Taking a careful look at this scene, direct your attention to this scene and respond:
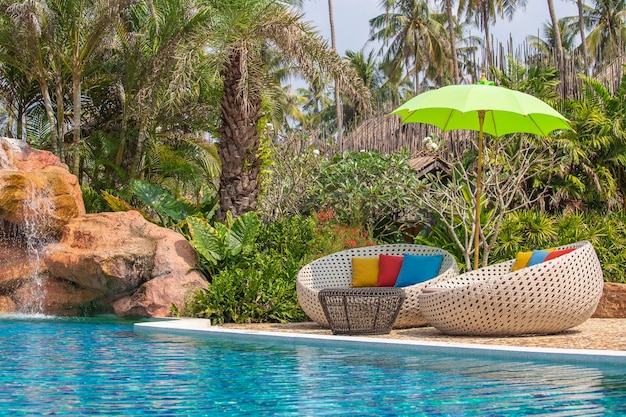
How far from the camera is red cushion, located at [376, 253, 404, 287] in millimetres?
9750

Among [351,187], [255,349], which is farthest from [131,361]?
[351,187]

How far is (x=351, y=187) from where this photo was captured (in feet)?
46.0

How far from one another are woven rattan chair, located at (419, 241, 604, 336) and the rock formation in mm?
4501

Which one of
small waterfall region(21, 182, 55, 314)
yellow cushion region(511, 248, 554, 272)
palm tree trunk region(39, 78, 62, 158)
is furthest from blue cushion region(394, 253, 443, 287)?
palm tree trunk region(39, 78, 62, 158)

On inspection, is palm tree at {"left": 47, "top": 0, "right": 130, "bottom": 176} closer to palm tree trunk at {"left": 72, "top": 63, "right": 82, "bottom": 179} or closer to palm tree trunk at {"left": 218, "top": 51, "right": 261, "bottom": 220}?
palm tree trunk at {"left": 72, "top": 63, "right": 82, "bottom": 179}

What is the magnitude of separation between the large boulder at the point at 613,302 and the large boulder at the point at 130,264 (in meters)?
5.73

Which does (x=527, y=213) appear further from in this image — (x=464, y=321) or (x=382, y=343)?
(x=382, y=343)

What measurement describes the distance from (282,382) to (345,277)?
4761 mm

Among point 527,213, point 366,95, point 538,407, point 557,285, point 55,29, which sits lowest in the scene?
point 538,407

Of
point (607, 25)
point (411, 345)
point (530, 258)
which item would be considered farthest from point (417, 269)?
point (607, 25)

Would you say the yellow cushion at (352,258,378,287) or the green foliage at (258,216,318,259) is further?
the green foliage at (258,216,318,259)

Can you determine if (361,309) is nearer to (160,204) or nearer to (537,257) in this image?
(537,257)

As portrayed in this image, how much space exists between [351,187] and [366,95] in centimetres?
177

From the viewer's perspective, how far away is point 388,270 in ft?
32.1
